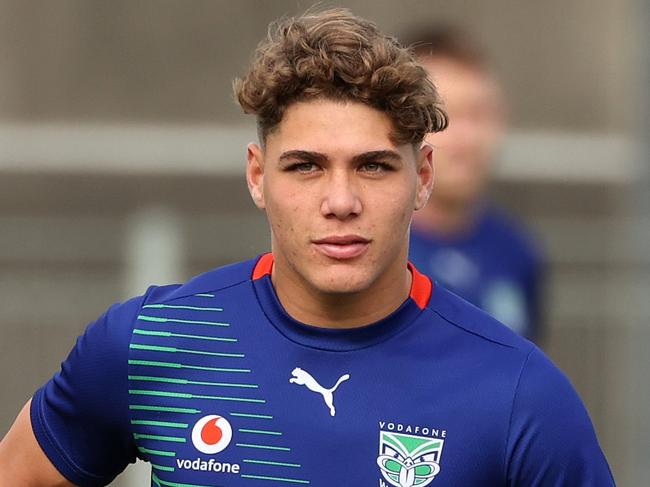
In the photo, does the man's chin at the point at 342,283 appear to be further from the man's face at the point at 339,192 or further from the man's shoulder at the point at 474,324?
the man's shoulder at the point at 474,324

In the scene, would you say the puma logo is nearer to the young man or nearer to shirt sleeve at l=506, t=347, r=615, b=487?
the young man

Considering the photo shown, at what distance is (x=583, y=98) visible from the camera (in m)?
10.4

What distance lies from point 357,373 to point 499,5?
716 cm

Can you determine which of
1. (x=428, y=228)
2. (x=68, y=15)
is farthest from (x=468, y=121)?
(x=68, y=15)

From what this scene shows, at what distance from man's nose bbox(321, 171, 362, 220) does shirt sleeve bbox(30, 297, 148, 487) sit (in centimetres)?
54

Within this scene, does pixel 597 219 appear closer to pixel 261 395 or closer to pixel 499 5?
pixel 499 5

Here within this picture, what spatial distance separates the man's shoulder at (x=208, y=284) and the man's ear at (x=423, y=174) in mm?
426

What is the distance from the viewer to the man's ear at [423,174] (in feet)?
11.8

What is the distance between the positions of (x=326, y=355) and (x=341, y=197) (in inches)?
14.8

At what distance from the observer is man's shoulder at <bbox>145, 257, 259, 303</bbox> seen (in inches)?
146

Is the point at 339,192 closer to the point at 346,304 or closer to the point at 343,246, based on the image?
the point at 343,246

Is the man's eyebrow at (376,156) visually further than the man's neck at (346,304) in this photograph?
No

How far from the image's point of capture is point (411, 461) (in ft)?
11.4

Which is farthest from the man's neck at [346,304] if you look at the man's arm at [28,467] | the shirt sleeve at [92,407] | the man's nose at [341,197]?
the man's arm at [28,467]
